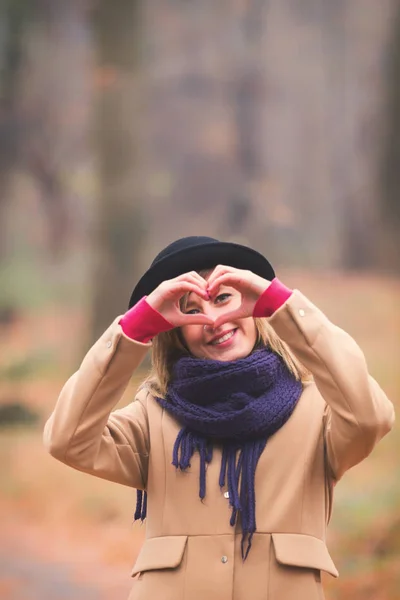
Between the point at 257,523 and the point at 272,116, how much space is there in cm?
302

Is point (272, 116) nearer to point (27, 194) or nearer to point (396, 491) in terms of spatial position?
point (27, 194)

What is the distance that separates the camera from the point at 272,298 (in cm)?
179

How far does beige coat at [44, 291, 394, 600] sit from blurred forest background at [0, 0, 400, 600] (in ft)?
8.51

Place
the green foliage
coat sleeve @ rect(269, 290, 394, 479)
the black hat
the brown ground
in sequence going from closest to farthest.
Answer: coat sleeve @ rect(269, 290, 394, 479) → the black hat → the brown ground → the green foliage

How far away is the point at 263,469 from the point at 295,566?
0.18 meters

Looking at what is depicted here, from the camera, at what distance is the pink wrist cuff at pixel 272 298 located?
5.88 feet

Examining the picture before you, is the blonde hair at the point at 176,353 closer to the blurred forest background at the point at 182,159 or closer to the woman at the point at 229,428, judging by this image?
the woman at the point at 229,428

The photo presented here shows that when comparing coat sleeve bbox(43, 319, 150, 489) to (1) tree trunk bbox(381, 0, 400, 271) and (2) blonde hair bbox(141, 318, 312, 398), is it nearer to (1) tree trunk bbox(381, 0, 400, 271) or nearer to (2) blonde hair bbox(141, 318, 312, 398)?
(2) blonde hair bbox(141, 318, 312, 398)

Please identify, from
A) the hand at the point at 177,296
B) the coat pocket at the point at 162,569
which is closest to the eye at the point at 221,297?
the hand at the point at 177,296

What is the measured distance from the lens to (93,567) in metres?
4.25

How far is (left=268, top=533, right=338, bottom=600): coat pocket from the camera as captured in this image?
5.87 feet

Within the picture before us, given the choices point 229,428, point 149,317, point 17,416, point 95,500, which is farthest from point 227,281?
point 17,416

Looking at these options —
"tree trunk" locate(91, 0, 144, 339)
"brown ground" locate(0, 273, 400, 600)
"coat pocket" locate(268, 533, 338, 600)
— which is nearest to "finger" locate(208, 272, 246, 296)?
"coat pocket" locate(268, 533, 338, 600)

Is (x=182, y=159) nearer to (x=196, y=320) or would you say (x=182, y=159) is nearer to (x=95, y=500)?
(x=95, y=500)
